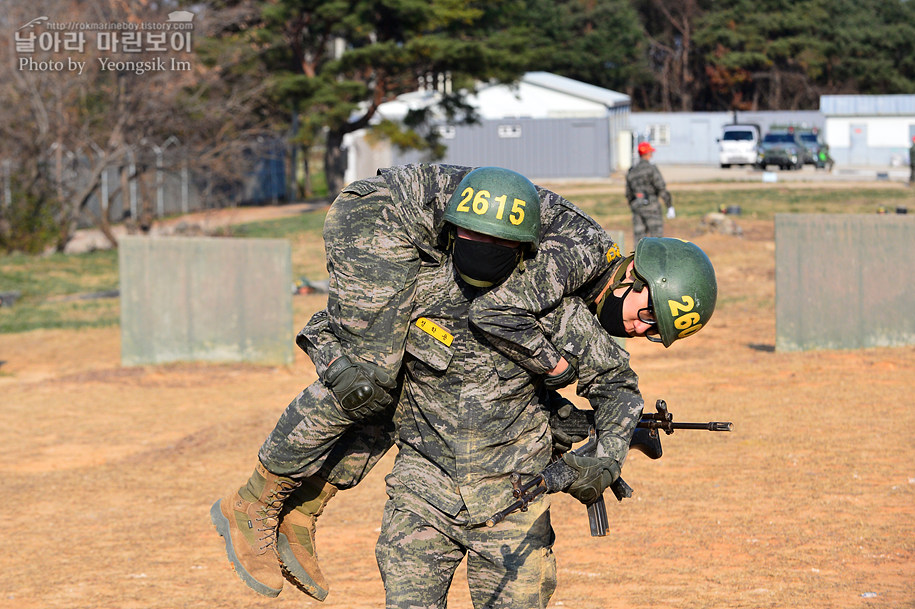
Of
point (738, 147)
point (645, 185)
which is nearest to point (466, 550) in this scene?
point (645, 185)

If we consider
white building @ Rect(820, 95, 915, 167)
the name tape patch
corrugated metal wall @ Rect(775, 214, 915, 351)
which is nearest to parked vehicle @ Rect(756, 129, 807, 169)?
white building @ Rect(820, 95, 915, 167)

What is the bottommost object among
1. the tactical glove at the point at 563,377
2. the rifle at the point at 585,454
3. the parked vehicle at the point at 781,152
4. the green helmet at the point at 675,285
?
the rifle at the point at 585,454

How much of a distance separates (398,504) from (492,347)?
0.67 m

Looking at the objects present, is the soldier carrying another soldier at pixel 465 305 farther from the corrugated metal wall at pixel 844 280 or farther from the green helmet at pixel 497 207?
the corrugated metal wall at pixel 844 280

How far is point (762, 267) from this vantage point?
21219mm

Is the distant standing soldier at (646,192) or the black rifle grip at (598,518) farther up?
the distant standing soldier at (646,192)

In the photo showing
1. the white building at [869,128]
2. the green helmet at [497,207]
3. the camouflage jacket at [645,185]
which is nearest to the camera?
the green helmet at [497,207]

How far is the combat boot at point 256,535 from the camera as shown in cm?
440

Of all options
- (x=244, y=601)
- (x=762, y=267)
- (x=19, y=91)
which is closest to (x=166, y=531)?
(x=244, y=601)

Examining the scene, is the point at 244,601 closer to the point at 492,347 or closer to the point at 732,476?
the point at 492,347

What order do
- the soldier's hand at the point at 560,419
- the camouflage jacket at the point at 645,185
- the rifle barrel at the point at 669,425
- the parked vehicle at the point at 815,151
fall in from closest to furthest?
1. the rifle barrel at the point at 669,425
2. the soldier's hand at the point at 560,419
3. the camouflage jacket at the point at 645,185
4. the parked vehicle at the point at 815,151

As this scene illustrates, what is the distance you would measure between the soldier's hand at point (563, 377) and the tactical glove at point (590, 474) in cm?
28

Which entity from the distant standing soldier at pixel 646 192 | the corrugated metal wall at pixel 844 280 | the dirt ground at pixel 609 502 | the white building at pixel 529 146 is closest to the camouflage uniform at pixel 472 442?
the dirt ground at pixel 609 502

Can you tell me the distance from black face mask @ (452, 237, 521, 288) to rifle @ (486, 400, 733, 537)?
0.63 metres
